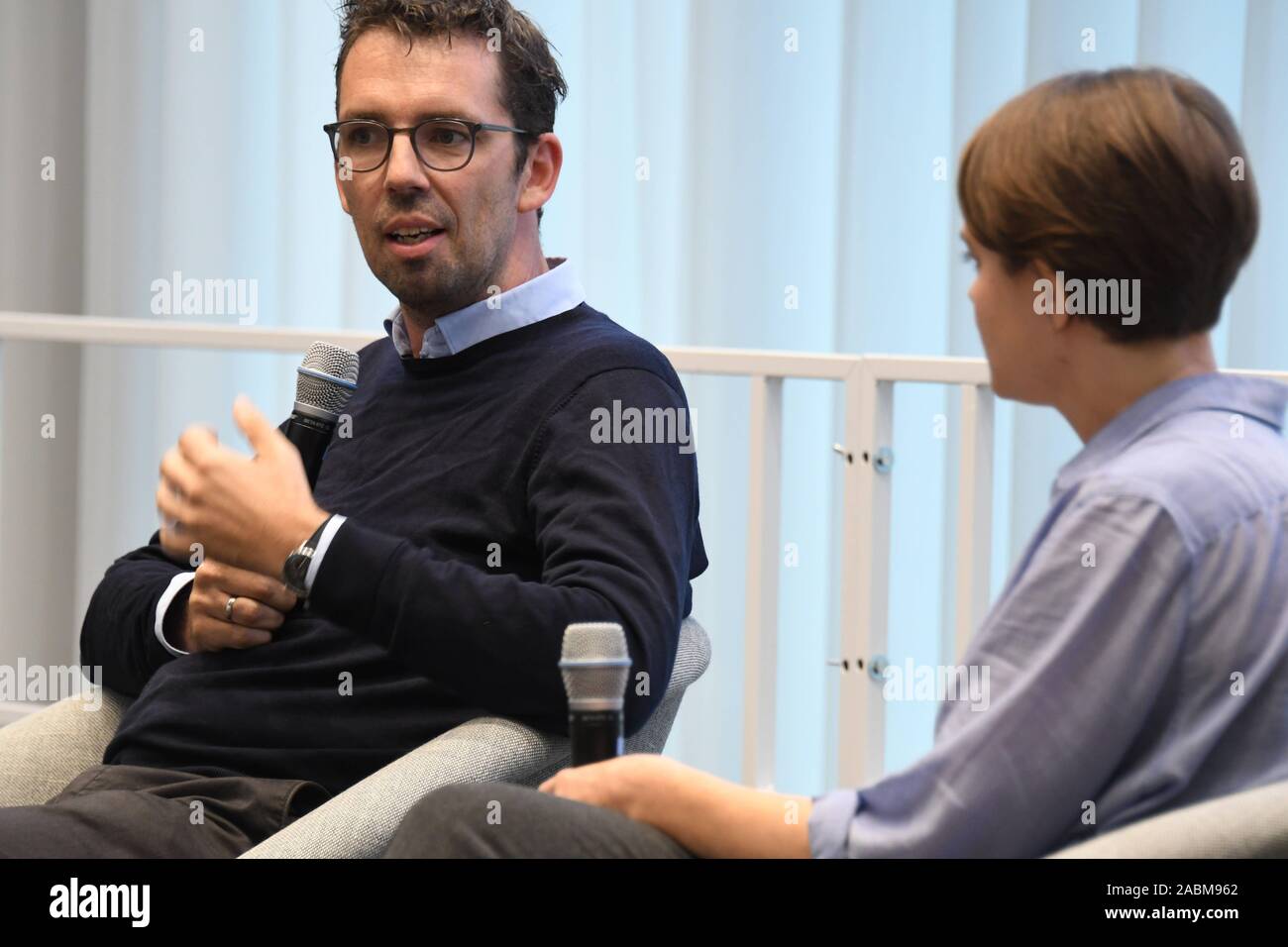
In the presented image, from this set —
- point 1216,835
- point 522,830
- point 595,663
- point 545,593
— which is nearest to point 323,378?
point 545,593

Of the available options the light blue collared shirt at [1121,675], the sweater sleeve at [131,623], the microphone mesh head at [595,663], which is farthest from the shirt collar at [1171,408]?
the sweater sleeve at [131,623]

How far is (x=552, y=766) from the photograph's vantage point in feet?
4.53

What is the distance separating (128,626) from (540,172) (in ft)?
2.08

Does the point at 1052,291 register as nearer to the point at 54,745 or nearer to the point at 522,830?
the point at 522,830

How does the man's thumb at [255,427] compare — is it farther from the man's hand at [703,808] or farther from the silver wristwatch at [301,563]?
the man's hand at [703,808]

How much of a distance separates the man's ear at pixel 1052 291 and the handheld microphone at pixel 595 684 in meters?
0.35

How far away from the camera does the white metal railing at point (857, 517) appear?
6.65ft

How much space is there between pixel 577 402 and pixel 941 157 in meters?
1.54

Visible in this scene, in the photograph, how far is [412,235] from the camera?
160 cm

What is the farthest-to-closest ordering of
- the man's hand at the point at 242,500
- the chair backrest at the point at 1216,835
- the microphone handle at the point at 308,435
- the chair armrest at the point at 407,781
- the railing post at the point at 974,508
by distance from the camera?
the railing post at the point at 974,508 → the microphone handle at the point at 308,435 → the man's hand at the point at 242,500 → the chair armrest at the point at 407,781 → the chair backrest at the point at 1216,835

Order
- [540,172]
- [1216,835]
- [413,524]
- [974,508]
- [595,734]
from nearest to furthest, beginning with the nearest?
[1216,835] → [595,734] → [413,524] → [540,172] → [974,508]

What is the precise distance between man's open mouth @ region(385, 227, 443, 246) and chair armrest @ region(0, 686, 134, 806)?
56cm

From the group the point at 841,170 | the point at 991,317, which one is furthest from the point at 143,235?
the point at 991,317
